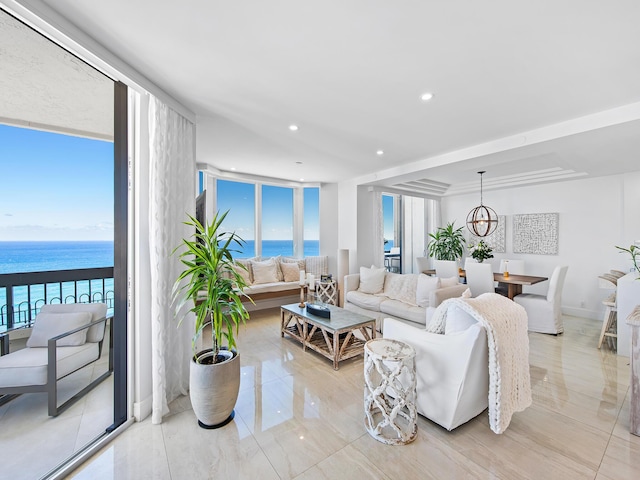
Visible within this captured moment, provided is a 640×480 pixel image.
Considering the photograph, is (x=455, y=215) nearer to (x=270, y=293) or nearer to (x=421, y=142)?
(x=421, y=142)

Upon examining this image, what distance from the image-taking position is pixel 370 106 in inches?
105

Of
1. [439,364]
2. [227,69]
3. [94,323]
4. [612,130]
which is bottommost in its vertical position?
[439,364]

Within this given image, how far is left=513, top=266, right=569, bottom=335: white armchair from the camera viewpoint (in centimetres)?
415

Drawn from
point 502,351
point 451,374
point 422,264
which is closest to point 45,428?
point 451,374

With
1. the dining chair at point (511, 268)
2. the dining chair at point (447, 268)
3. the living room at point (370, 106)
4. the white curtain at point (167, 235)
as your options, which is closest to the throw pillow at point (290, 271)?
the living room at point (370, 106)

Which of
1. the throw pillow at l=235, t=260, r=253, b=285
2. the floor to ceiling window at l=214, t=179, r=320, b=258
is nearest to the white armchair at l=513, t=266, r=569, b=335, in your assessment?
the floor to ceiling window at l=214, t=179, r=320, b=258

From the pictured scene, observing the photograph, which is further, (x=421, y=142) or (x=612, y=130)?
(x=421, y=142)

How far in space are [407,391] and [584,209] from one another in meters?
5.59

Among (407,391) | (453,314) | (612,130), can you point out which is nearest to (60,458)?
(407,391)

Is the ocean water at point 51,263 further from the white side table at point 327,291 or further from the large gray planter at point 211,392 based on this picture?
the white side table at point 327,291

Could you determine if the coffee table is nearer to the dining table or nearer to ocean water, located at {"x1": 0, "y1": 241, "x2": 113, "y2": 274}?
ocean water, located at {"x1": 0, "y1": 241, "x2": 113, "y2": 274}

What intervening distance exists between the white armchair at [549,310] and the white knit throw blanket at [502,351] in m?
2.69

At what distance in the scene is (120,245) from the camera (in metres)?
2.15

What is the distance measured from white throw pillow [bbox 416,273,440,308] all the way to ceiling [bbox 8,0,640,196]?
1.77m
